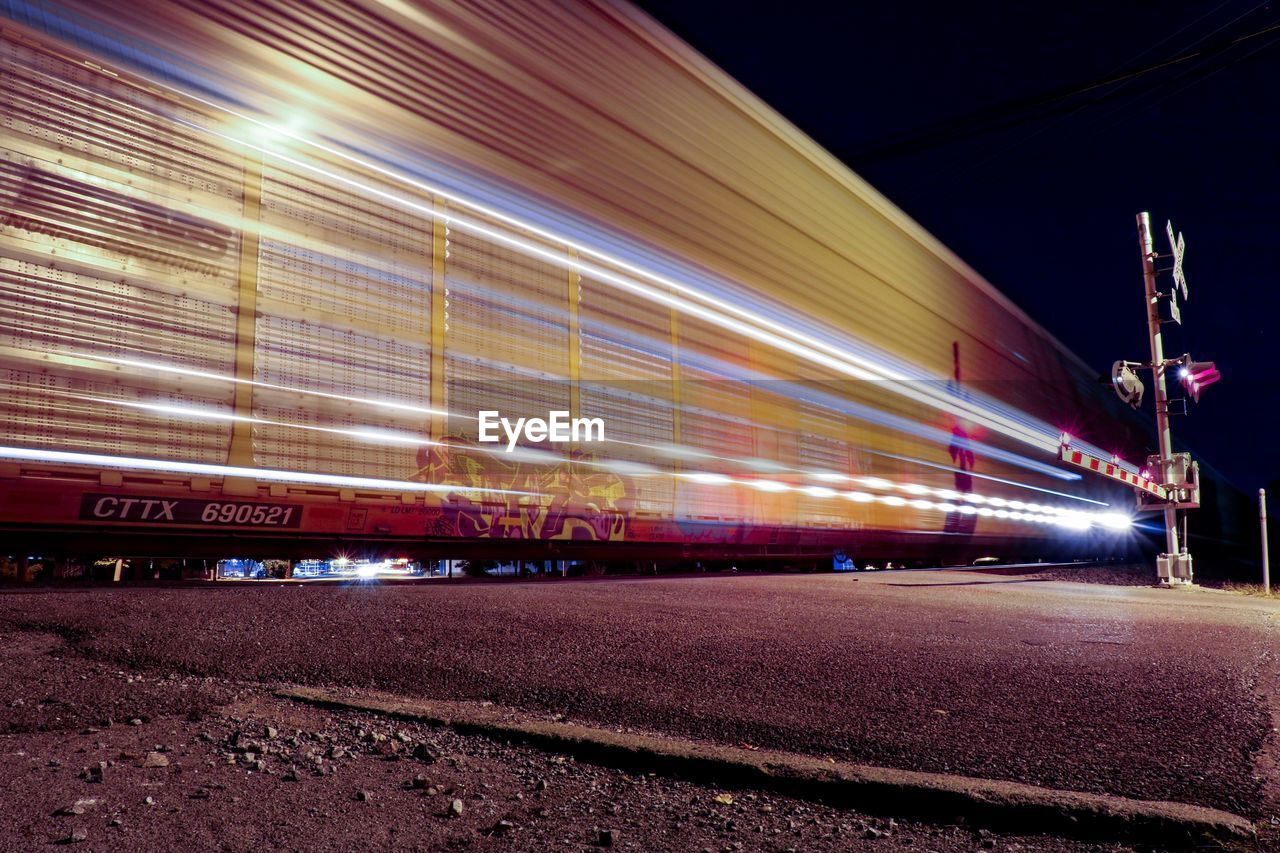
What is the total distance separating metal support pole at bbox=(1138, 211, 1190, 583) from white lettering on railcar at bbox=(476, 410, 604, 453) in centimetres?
1179

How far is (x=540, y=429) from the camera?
5.87 meters

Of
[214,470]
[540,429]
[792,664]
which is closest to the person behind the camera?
[214,470]

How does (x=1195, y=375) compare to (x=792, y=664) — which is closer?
(x=792, y=664)

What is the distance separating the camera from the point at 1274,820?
248 centimetres

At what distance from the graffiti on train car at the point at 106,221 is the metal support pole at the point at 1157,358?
14.6 meters

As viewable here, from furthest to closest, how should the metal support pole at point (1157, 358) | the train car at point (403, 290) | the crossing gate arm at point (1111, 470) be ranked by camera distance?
the metal support pole at point (1157, 358) < the crossing gate arm at point (1111, 470) < the train car at point (403, 290)

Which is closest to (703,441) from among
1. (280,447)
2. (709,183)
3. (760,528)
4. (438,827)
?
(760,528)

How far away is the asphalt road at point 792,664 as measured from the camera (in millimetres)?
3135

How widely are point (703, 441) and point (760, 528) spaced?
1144 millimetres

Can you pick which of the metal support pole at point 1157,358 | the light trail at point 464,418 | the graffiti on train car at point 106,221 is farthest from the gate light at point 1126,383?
the graffiti on train car at point 106,221

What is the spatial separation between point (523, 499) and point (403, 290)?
1.55 metres

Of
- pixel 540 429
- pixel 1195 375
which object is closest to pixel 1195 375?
pixel 1195 375

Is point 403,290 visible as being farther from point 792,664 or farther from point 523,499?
point 792,664

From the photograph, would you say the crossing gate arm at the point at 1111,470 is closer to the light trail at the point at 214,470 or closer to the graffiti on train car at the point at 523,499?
the graffiti on train car at the point at 523,499
